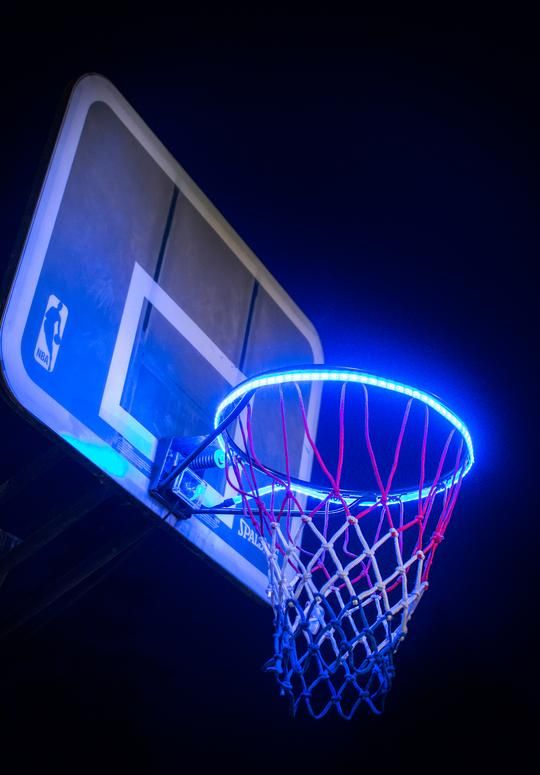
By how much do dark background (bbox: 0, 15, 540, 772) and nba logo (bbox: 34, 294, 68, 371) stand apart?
0.51 m

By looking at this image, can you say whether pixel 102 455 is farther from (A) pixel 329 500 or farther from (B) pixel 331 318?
(B) pixel 331 318

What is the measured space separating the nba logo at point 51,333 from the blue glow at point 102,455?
22cm

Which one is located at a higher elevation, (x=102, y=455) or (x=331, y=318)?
(x=331, y=318)

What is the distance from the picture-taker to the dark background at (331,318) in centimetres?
373

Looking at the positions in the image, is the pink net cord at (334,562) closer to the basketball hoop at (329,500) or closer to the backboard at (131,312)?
the basketball hoop at (329,500)

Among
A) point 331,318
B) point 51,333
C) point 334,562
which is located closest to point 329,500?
point 334,562

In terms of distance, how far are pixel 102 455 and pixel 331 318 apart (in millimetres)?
1962

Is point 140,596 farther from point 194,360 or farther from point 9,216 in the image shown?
point 9,216

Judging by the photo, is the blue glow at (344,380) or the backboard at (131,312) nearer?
the backboard at (131,312)

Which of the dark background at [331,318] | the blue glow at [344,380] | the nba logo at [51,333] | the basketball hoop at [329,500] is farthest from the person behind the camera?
the dark background at [331,318]

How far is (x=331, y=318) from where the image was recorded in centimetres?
453

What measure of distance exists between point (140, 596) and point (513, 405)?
6.38 ft

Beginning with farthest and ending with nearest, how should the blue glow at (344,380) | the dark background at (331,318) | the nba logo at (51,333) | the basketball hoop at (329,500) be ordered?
the dark background at (331,318) < the blue glow at (344,380) < the basketball hoop at (329,500) < the nba logo at (51,333)

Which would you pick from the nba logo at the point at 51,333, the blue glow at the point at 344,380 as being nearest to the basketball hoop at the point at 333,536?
the blue glow at the point at 344,380
